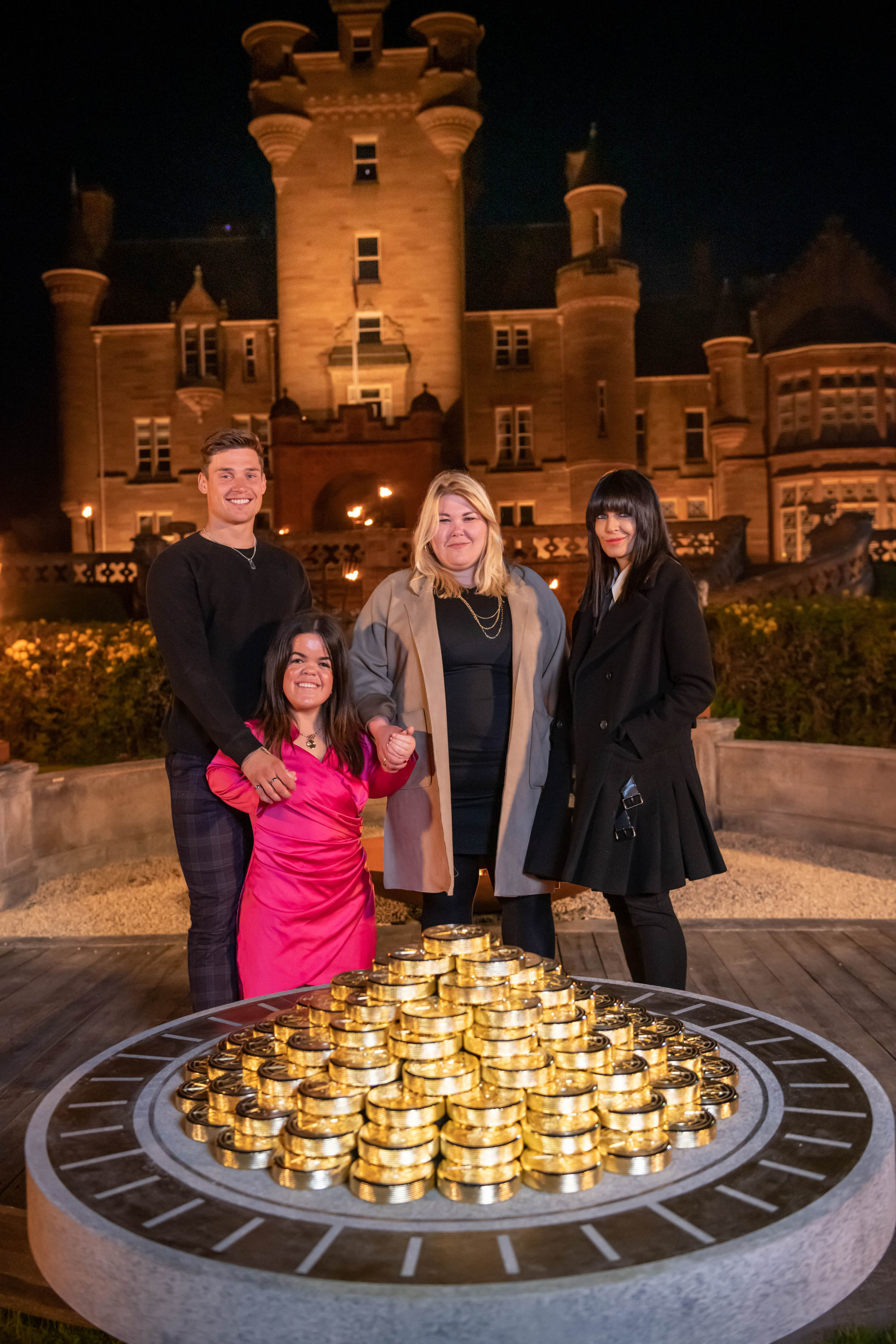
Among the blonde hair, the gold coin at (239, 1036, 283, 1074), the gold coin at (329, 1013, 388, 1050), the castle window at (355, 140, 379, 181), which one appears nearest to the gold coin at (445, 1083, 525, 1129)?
the gold coin at (329, 1013, 388, 1050)

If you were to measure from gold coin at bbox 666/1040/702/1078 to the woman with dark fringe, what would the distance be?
1155 mm

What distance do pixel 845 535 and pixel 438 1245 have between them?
77.3ft

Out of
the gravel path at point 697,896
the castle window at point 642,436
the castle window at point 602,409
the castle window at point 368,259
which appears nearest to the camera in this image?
the gravel path at point 697,896

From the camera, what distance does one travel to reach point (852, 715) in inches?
404

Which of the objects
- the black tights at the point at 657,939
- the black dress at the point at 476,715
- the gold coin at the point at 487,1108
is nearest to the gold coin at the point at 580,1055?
the gold coin at the point at 487,1108

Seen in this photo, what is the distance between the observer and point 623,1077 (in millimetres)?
2068

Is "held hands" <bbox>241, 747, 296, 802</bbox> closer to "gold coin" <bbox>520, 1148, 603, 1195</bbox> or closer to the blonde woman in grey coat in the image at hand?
the blonde woman in grey coat

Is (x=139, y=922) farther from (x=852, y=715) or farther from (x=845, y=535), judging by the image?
(x=845, y=535)

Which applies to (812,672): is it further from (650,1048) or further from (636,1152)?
(636,1152)

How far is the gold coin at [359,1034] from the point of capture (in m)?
2.20

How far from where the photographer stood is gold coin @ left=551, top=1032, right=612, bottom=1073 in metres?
2.13

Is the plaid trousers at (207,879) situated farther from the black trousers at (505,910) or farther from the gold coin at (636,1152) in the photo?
the gold coin at (636,1152)

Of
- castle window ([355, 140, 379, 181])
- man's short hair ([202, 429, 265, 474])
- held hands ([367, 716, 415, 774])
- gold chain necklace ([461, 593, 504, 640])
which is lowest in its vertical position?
held hands ([367, 716, 415, 774])

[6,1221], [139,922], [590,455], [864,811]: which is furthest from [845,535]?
[6,1221]
